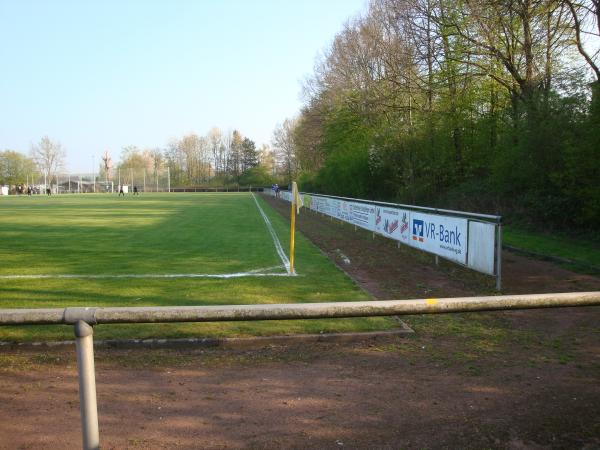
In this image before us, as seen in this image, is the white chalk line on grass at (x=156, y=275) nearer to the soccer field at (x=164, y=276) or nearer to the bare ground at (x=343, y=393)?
the soccer field at (x=164, y=276)

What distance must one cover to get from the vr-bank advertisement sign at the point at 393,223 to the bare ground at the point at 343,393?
25.6 feet

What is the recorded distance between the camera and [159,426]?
399 cm

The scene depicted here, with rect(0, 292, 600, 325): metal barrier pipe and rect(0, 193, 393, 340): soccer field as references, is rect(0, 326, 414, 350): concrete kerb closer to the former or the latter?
rect(0, 193, 393, 340): soccer field

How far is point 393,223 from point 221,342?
1105cm

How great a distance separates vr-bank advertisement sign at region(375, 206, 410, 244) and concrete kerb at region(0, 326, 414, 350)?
8.82 metres

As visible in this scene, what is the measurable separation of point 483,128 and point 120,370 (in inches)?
989

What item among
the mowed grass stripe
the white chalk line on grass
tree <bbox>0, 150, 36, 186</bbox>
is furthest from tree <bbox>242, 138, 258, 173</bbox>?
the white chalk line on grass

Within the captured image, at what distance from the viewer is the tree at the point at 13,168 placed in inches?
4242

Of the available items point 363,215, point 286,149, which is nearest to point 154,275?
point 363,215

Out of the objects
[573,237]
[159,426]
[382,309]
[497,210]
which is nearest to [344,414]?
[159,426]

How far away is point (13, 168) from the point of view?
108 m

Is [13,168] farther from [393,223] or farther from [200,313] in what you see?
[200,313]

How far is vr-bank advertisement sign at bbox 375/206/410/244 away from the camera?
49.9 feet

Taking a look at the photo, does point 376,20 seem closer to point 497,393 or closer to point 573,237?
point 573,237
